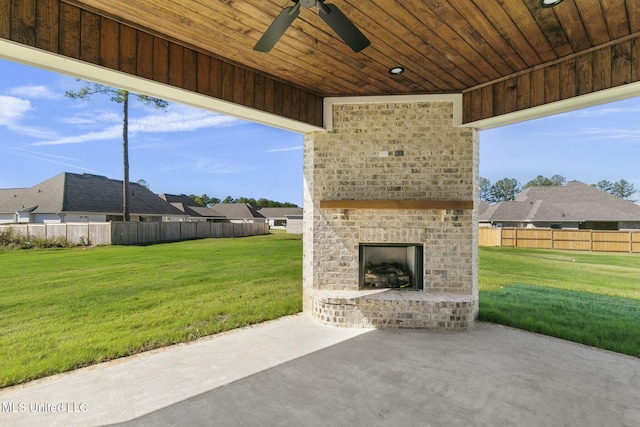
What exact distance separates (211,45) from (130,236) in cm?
792

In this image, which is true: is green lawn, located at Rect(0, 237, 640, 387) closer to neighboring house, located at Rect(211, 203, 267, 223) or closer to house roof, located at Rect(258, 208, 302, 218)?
neighboring house, located at Rect(211, 203, 267, 223)

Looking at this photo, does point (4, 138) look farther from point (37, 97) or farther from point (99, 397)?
point (99, 397)

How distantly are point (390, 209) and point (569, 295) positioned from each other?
4.25 m

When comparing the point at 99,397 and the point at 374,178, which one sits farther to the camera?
the point at 374,178

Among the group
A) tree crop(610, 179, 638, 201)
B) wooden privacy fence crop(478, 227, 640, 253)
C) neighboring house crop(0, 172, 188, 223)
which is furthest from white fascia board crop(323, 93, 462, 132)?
tree crop(610, 179, 638, 201)

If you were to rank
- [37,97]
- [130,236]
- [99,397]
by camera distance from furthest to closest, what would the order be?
[130,236] < [37,97] < [99,397]

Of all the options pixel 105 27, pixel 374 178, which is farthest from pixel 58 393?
pixel 374 178

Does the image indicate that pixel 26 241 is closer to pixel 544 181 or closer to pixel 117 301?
pixel 117 301

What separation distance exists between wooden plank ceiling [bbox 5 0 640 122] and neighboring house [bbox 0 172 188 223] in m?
12.5

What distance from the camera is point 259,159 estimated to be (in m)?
18.8

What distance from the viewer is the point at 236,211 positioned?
1074 inches

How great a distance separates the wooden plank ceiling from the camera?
2223 millimetres

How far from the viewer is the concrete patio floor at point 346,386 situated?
6.77 ft

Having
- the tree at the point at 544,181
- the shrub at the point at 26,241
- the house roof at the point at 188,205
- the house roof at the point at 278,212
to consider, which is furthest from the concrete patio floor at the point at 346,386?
the tree at the point at 544,181
